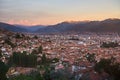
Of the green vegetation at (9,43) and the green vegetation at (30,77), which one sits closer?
the green vegetation at (30,77)

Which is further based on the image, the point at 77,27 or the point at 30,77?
the point at 77,27

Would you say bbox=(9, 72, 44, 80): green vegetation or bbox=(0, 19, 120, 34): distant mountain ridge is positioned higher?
bbox=(0, 19, 120, 34): distant mountain ridge

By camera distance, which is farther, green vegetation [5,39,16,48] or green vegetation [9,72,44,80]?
green vegetation [5,39,16,48]

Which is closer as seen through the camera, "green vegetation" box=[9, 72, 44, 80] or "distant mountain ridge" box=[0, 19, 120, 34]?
"green vegetation" box=[9, 72, 44, 80]

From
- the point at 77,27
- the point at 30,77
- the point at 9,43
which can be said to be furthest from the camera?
the point at 77,27

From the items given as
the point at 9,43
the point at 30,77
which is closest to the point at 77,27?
the point at 9,43

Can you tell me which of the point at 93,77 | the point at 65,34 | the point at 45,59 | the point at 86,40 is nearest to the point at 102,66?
the point at 93,77

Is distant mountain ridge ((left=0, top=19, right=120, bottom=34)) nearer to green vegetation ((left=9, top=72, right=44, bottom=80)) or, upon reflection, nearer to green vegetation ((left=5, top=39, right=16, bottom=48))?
green vegetation ((left=5, top=39, right=16, bottom=48))

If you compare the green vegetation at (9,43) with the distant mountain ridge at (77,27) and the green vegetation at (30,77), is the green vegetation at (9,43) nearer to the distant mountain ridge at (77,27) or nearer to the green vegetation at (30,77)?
the distant mountain ridge at (77,27)

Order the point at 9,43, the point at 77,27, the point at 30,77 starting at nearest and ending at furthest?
the point at 30,77 < the point at 9,43 < the point at 77,27

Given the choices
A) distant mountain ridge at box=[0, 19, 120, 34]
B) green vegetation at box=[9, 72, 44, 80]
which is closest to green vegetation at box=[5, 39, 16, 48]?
distant mountain ridge at box=[0, 19, 120, 34]

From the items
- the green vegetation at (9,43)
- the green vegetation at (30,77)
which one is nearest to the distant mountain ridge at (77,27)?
the green vegetation at (9,43)

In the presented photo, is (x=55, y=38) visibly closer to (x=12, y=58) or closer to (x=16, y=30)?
(x=16, y=30)

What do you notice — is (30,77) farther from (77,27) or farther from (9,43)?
(77,27)
